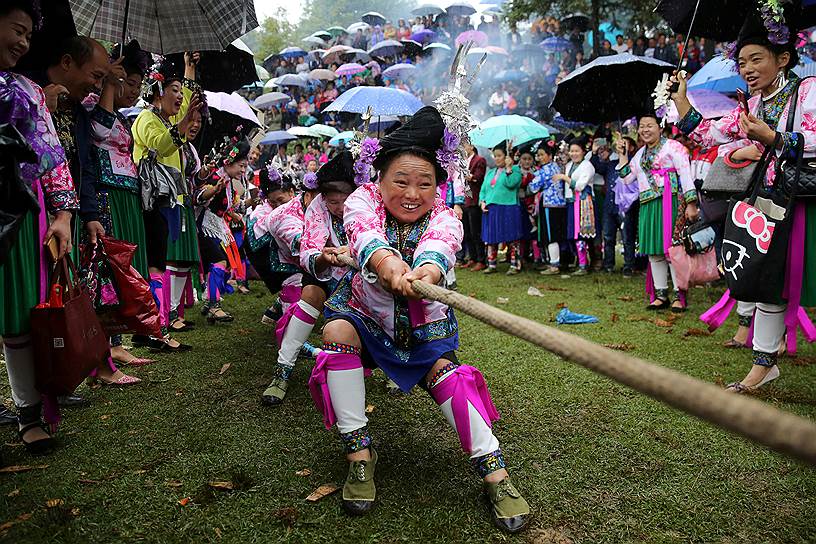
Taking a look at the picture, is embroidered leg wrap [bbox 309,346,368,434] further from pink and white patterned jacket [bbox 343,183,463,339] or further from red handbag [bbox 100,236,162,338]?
red handbag [bbox 100,236,162,338]

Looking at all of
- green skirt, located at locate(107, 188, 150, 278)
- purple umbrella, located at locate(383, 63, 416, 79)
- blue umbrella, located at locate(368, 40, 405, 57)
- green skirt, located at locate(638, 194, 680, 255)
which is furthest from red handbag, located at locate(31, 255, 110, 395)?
blue umbrella, located at locate(368, 40, 405, 57)

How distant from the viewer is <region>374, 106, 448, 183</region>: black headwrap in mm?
2797

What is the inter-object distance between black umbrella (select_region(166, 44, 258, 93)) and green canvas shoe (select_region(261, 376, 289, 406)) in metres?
3.36

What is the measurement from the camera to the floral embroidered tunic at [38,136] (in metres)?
2.50

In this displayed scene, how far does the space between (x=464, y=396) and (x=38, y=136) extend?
216 centimetres

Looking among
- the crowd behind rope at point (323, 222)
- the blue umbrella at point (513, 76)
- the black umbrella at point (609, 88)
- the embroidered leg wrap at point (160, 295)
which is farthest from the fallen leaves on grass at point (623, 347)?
the blue umbrella at point (513, 76)

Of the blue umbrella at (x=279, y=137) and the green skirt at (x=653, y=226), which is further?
the blue umbrella at (x=279, y=137)

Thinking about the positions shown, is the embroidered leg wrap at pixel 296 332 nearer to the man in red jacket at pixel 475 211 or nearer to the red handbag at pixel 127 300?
the red handbag at pixel 127 300

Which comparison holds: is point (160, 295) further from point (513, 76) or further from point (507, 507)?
point (513, 76)

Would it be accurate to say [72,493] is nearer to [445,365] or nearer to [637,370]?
[445,365]

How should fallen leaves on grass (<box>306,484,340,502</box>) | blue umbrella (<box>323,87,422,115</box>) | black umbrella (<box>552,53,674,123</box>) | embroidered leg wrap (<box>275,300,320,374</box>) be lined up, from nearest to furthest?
1. fallen leaves on grass (<box>306,484,340,502</box>)
2. embroidered leg wrap (<box>275,300,320,374</box>)
3. black umbrella (<box>552,53,674,123</box>)
4. blue umbrella (<box>323,87,422,115</box>)

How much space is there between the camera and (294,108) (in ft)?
79.9

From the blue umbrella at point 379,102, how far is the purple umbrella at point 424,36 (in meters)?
18.2

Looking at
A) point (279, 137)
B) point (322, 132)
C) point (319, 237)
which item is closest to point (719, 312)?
point (319, 237)
